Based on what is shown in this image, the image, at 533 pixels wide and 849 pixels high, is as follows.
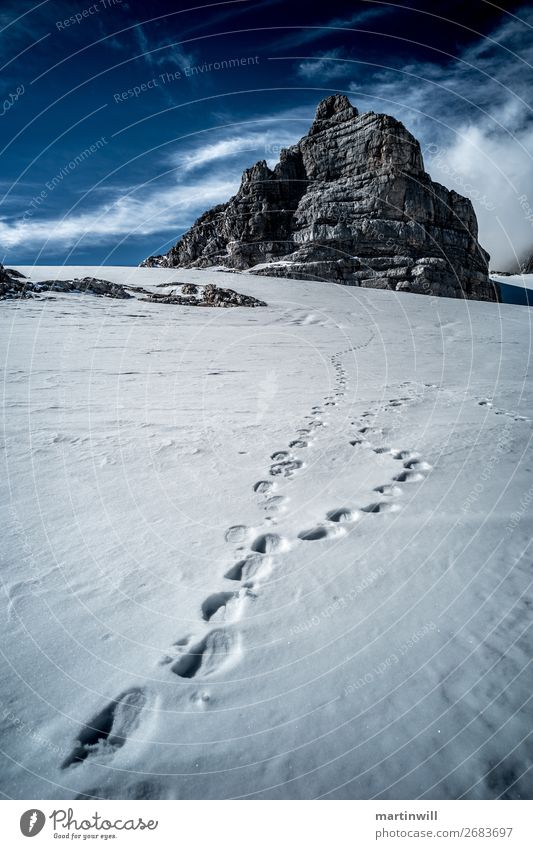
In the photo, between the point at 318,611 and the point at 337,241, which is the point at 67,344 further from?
the point at 337,241

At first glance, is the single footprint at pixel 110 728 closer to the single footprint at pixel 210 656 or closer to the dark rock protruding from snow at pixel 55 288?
the single footprint at pixel 210 656

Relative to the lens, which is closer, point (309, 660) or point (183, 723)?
point (183, 723)

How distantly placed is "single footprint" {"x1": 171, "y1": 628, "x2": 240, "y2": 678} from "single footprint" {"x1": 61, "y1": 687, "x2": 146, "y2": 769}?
0.22 m

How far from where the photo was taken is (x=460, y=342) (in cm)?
1267

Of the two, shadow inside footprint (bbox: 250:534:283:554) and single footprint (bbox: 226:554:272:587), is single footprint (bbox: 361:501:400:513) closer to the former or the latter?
shadow inside footprint (bbox: 250:534:283:554)

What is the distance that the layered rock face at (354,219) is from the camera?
147 feet

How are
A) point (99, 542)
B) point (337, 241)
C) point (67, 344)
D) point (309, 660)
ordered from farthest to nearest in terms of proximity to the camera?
point (337, 241)
point (67, 344)
point (99, 542)
point (309, 660)

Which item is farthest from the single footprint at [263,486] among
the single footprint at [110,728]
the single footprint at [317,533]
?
the single footprint at [110,728]

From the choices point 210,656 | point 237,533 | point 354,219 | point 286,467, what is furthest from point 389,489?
point 354,219

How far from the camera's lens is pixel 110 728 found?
1615 millimetres

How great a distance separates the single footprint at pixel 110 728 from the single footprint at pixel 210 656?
217mm

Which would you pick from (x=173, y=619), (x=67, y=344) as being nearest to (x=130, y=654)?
(x=173, y=619)
